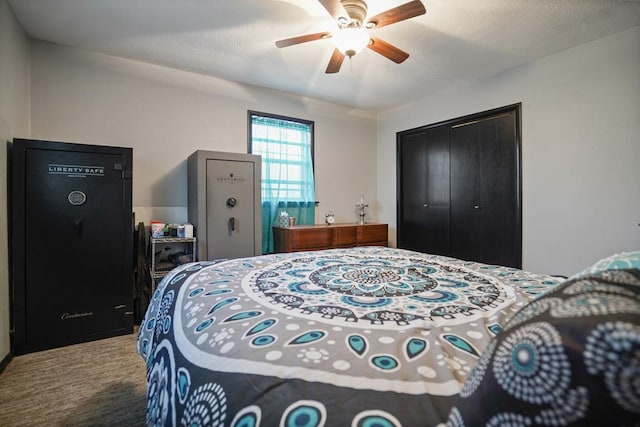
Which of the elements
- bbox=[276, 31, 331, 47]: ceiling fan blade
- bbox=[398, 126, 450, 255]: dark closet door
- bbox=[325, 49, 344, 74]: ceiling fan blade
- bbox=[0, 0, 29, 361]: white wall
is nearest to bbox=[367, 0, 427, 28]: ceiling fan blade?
bbox=[276, 31, 331, 47]: ceiling fan blade

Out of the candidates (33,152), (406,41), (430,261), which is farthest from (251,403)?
(406,41)

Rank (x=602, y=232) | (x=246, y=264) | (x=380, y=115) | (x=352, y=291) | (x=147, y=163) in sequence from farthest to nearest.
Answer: (x=380, y=115) → (x=147, y=163) → (x=602, y=232) → (x=246, y=264) → (x=352, y=291)

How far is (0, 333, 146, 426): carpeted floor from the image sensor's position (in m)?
1.52

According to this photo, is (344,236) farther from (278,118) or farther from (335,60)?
(335,60)

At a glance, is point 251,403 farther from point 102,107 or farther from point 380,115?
point 380,115

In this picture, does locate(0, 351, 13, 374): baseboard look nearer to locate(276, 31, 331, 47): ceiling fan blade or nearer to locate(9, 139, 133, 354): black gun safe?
locate(9, 139, 133, 354): black gun safe

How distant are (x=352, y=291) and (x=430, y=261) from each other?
0.81 m

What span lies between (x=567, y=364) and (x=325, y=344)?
0.50 meters

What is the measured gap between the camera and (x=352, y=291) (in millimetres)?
1161

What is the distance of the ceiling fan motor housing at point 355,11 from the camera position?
197 cm

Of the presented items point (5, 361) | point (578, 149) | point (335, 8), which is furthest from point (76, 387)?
point (578, 149)

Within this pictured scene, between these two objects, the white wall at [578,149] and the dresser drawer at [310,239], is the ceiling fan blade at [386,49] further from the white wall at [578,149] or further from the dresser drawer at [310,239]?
the dresser drawer at [310,239]

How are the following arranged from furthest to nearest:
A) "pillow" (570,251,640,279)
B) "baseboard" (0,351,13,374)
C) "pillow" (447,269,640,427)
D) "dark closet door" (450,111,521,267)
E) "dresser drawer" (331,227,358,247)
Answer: "dresser drawer" (331,227,358,247), "dark closet door" (450,111,521,267), "baseboard" (0,351,13,374), "pillow" (570,251,640,279), "pillow" (447,269,640,427)

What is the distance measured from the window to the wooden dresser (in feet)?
0.92
